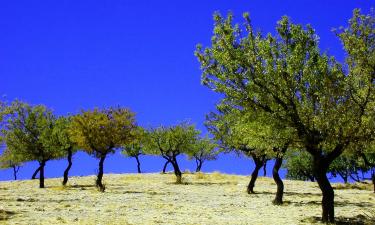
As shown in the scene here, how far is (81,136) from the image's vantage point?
61438 mm

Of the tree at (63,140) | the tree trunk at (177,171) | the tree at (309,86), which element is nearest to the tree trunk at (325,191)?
the tree at (309,86)

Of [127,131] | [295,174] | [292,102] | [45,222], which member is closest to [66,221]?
[45,222]

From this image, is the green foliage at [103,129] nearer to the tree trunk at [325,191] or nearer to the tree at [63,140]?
the tree at [63,140]

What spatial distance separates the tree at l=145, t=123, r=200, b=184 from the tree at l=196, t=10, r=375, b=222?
177 feet

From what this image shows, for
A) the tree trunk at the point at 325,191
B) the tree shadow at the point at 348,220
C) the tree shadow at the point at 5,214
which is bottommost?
the tree shadow at the point at 348,220

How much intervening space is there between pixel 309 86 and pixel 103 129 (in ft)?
119

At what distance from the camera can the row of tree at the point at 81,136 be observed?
60.9 metres

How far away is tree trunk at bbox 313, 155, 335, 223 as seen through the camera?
30.7 metres

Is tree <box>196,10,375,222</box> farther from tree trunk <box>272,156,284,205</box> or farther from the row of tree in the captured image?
the row of tree

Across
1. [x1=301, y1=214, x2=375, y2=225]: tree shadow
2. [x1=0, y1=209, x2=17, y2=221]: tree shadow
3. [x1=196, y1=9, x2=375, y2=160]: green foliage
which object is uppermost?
[x1=196, y1=9, x2=375, y2=160]: green foliage

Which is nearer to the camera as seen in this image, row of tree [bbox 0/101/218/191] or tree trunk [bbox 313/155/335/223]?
tree trunk [bbox 313/155/335/223]

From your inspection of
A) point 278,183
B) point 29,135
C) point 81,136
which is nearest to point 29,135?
point 29,135

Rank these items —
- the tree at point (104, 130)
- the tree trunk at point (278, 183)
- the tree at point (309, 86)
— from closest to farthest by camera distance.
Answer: the tree at point (309, 86) → the tree trunk at point (278, 183) → the tree at point (104, 130)

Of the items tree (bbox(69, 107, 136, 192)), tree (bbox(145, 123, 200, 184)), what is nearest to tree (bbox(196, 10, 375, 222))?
tree (bbox(69, 107, 136, 192))
